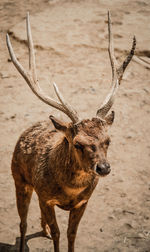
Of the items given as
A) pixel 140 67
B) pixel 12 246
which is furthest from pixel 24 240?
pixel 140 67

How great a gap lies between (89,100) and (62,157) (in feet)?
14.2

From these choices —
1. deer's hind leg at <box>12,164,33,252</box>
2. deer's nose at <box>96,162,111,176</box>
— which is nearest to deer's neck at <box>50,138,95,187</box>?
deer's nose at <box>96,162,111,176</box>

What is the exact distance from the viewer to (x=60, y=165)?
4.02 metres

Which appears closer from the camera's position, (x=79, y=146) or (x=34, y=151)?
(x=79, y=146)

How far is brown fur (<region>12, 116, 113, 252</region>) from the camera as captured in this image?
141 inches

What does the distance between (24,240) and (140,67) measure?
595 centimetres

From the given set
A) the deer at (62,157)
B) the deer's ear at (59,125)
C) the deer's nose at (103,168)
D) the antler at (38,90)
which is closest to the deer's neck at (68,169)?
the deer at (62,157)

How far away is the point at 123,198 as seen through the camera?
583 centimetres

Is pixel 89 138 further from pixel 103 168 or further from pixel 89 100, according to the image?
pixel 89 100

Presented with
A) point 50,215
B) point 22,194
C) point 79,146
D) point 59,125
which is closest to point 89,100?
point 22,194

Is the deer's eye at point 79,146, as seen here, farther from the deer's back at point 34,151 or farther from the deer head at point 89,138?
the deer's back at point 34,151

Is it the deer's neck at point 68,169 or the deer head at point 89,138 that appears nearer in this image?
the deer head at point 89,138

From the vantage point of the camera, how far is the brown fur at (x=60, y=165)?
3578mm

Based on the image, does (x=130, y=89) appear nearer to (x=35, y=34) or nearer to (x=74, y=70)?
(x=74, y=70)
